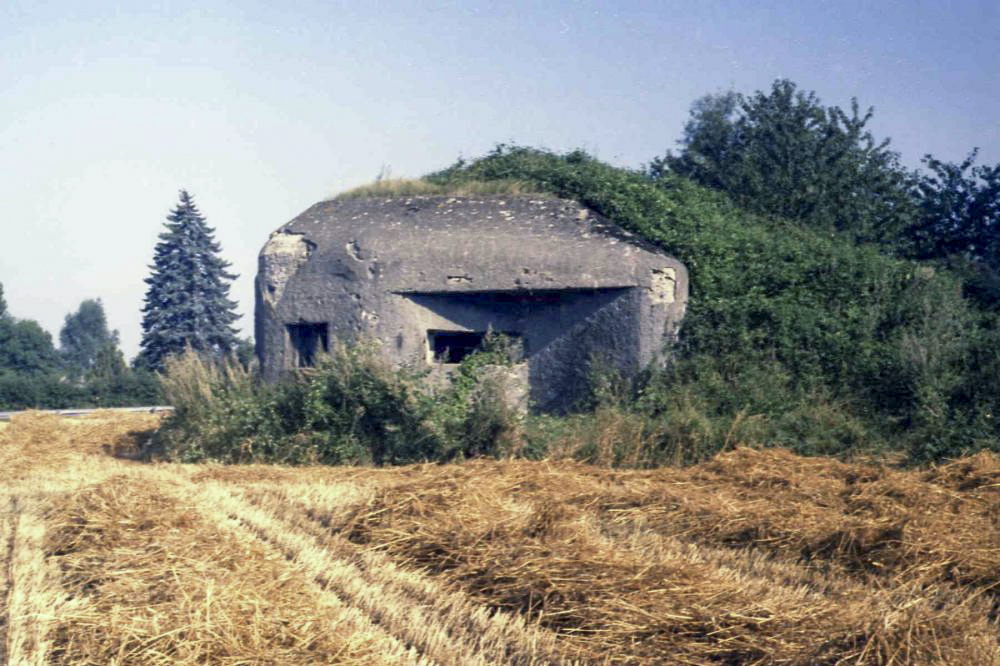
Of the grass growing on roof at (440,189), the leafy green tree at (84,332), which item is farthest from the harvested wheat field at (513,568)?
the leafy green tree at (84,332)

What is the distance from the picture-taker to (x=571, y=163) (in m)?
17.3

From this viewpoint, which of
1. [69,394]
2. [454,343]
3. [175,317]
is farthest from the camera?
[175,317]

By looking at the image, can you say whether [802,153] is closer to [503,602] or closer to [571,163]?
[571,163]

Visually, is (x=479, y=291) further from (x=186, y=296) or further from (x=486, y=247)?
(x=186, y=296)

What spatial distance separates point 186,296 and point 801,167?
28.6 metres

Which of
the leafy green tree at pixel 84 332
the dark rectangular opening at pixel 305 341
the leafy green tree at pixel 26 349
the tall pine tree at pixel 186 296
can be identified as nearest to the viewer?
the dark rectangular opening at pixel 305 341

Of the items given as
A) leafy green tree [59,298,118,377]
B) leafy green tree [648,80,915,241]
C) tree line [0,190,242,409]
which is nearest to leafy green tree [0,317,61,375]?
tree line [0,190,242,409]

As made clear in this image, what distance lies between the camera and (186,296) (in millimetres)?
42594

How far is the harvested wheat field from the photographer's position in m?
4.59

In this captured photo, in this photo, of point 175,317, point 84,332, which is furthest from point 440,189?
point 84,332

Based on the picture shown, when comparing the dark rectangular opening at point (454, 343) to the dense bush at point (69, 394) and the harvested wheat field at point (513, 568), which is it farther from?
→ the dense bush at point (69, 394)

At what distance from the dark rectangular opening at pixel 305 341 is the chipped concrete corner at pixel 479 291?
0.6 inches

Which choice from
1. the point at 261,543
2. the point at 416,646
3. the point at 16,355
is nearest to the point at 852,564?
the point at 416,646

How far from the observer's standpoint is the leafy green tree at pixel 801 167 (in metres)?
19.5
